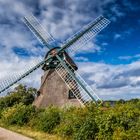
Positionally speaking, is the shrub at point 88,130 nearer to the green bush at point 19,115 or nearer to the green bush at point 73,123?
the green bush at point 73,123

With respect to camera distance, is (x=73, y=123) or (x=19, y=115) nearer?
(x=73, y=123)

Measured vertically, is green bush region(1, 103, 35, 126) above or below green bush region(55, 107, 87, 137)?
above

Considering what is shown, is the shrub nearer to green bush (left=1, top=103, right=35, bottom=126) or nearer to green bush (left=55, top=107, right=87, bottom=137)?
green bush (left=55, top=107, right=87, bottom=137)

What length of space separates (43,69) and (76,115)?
2100 cm

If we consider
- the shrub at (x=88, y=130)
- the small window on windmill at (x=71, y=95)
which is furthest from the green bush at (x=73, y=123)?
the small window on windmill at (x=71, y=95)

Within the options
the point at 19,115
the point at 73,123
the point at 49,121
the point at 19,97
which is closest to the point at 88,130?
the point at 73,123

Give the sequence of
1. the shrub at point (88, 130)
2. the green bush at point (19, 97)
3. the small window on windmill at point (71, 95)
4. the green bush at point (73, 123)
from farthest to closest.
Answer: the green bush at point (19, 97)
the small window on windmill at point (71, 95)
the green bush at point (73, 123)
the shrub at point (88, 130)

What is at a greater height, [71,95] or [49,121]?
[71,95]

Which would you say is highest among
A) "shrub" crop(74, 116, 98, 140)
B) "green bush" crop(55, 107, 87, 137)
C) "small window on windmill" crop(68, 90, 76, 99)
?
"small window on windmill" crop(68, 90, 76, 99)

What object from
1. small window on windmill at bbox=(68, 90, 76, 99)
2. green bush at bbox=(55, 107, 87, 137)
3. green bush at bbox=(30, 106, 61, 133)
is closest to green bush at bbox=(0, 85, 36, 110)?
small window on windmill at bbox=(68, 90, 76, 99)

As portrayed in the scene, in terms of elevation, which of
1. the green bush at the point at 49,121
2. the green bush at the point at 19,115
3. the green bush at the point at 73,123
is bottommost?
the green bush at the point at 73,123

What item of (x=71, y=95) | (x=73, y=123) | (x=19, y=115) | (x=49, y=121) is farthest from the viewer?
(x=71, y=95)

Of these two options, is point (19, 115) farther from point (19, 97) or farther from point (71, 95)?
point (19, 97)

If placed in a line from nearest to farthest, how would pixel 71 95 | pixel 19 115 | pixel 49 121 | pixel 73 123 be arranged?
1. pixel 73 123
2. pixel 49 121
3. pixel 19 115
4. pixel 71 95
